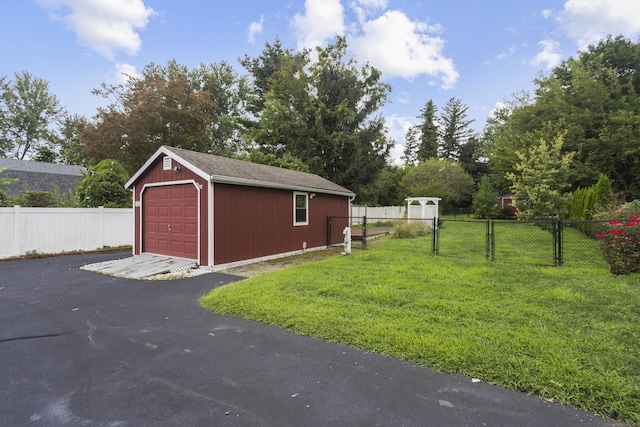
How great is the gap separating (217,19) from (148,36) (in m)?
2.88

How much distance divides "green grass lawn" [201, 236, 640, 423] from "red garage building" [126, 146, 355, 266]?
2.04 metres

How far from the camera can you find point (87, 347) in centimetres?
329

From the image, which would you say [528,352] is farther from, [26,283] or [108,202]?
[108,202]

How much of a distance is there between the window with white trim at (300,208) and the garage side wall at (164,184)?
3302mm

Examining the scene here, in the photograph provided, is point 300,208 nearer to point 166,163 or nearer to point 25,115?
point 166,163

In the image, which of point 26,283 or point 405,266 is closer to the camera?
point 26,283

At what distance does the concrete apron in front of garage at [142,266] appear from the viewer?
269 inches

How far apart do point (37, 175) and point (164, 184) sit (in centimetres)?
1844

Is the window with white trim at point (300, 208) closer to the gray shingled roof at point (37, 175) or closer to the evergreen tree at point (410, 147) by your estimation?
the gray shingled roof at point (37, 175)

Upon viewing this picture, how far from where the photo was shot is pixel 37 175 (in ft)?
65.9

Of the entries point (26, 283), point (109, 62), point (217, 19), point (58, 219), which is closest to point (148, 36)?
point (217, 19)

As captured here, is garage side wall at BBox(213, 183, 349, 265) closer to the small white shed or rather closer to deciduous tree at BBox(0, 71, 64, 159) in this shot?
the small white shed

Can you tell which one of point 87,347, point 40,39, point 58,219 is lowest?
point 87,347

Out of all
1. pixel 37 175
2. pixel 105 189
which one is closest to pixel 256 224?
pixel 105 189
